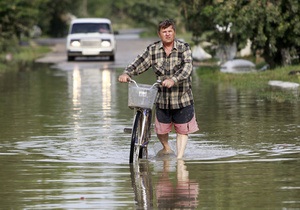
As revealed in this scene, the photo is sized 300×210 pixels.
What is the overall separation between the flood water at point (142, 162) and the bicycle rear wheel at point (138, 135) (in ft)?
0.55

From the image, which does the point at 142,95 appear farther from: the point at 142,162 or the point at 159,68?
the point at 142,162

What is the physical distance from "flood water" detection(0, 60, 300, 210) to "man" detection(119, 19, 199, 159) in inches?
17.9

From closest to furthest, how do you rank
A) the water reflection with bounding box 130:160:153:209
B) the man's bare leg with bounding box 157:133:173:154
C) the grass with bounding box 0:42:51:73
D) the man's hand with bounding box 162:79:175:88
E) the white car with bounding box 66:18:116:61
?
the water reflection with bounding box 130:160:153:209, the man's hand with bounding box 162:79:175:88, the man's bare leg with bounding box 157:133:173:154, the grass with bounding box 0:42:51:73, the white car with bounding box 66:18:116:61

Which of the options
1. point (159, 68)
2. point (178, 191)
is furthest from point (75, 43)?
point (178, 191)

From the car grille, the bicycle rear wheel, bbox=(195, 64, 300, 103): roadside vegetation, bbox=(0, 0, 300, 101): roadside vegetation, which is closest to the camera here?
the bicycle rear wheel

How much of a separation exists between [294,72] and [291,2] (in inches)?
95.5

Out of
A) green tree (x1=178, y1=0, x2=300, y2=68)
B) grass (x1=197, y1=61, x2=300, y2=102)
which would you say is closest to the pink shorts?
grass (x1=197, y1=61, x2=300, y2=102)

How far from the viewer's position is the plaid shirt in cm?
1265

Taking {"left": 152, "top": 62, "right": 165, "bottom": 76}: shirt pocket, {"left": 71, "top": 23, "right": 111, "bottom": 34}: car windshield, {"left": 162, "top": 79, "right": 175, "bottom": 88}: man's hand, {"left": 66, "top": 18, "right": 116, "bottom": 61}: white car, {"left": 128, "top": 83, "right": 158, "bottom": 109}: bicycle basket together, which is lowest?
{"left": 66, "top": 18, "right": 116, "bottom": 61}: white car

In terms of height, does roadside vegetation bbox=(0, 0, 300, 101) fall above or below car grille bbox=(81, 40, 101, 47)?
above

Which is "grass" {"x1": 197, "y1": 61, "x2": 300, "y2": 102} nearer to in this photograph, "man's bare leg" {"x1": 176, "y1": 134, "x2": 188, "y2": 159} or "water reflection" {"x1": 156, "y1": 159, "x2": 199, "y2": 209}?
"man's bare leg" {"x1": 176, "y1": 134, "x2": 188, "y2": 159}

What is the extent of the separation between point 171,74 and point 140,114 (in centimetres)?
58

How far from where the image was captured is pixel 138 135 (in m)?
12.7

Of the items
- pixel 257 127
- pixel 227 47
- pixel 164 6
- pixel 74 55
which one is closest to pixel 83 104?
pixel 257 127
